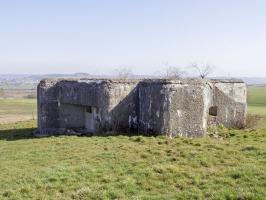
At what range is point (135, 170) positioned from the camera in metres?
11.3

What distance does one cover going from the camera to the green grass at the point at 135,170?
9.48 m

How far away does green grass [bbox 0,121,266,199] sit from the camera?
9.48 meters

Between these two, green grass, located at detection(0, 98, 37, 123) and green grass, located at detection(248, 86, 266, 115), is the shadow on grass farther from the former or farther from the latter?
green grass, located at detection(248, 86, 266, 115)

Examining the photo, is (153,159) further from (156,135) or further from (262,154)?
(156,135)

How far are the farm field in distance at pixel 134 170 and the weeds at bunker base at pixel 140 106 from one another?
4.37ft

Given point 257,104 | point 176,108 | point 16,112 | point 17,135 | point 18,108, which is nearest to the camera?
point 176,108

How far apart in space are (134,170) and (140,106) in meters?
7.39

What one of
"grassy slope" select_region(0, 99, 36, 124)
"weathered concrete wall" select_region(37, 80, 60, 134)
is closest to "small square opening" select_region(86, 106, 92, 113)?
"weathered concrete wall" select_region(37, 80, 60, 134)

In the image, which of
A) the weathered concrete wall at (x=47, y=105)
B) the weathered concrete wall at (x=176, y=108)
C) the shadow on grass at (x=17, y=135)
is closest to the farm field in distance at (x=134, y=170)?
the weathered concrete wall at (x=176, y=108)

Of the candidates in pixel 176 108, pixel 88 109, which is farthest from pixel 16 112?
pixel 176 108

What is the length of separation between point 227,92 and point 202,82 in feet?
12.6

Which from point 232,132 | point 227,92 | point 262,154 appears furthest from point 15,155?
point 227,92

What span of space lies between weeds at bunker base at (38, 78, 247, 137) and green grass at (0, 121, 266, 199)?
1.41 m

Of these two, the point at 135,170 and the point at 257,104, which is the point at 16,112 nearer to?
the point at 257,104
